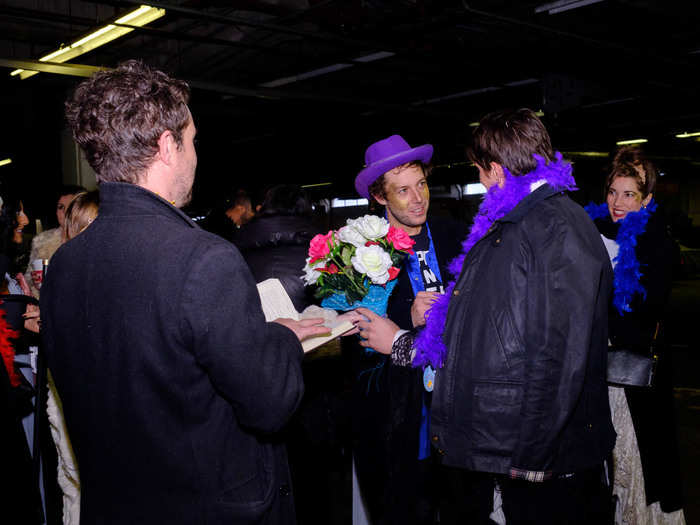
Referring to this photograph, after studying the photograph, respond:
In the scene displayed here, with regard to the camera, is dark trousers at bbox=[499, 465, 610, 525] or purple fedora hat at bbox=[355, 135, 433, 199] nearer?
dark trousers at bbox=[499, 465, 610, 525]

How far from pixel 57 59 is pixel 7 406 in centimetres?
616

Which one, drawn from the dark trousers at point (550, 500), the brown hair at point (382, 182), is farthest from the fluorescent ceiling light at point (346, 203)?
the dark trousers at point (550, 500)

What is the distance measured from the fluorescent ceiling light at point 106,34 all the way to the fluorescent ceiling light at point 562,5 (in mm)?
4284

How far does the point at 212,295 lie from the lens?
1.10 m

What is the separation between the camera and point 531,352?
64.7 inches

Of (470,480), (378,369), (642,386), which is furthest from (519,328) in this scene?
(642,386)

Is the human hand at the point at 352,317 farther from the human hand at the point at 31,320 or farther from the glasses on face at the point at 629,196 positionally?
the human hand at the point at 31,320

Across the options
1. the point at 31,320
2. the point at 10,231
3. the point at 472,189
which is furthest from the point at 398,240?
the point at 472,189

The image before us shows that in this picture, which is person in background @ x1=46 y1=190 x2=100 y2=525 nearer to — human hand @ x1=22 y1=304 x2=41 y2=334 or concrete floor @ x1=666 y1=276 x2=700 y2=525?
human hand @ x1=22 y1=304 x2=41 y2=334

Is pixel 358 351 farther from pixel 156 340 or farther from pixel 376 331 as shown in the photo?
pixel 156 340

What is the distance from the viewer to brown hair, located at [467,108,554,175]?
1.85 meters

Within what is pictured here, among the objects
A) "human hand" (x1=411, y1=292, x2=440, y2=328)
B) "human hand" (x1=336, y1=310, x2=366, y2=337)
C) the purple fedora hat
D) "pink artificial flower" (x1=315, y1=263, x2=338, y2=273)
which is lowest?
"human hand" (x1=411, y1=292, x2=440, y2=328)

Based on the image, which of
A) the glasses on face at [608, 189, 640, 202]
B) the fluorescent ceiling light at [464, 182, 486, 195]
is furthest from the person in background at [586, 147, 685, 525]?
the fluorescent ceiling light at [464, 182, 486, 195]

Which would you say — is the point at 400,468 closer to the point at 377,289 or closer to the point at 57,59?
the point at 377,289
